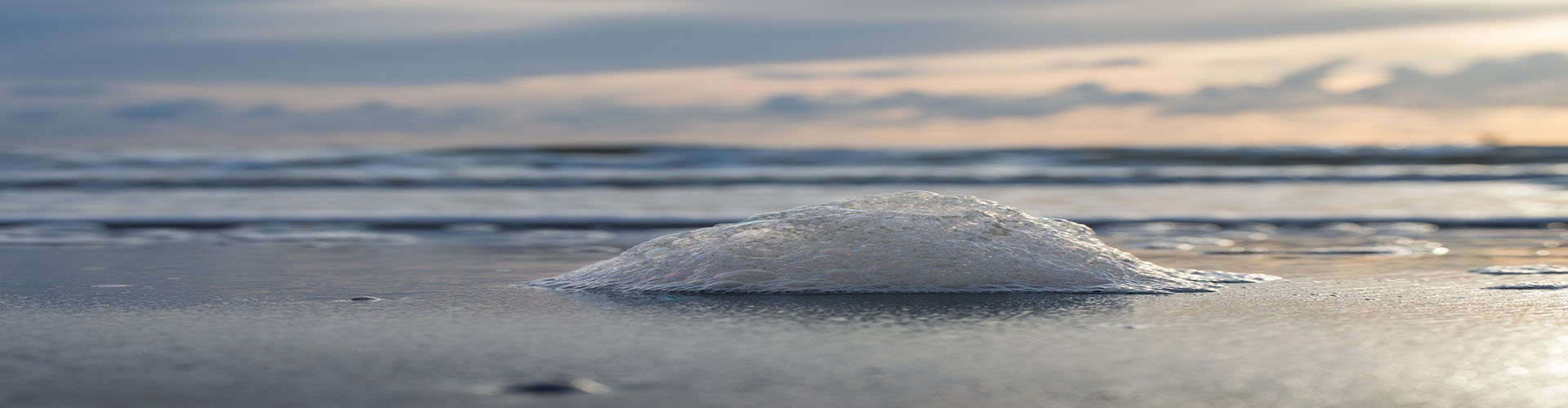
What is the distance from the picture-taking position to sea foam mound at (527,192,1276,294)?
11.2ft

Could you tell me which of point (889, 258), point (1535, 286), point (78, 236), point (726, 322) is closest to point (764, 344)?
point (726, 322)

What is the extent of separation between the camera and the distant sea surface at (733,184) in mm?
7707

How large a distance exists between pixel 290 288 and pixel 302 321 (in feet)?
2.56

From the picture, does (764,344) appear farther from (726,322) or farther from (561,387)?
(561,387)

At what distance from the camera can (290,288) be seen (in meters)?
3.57

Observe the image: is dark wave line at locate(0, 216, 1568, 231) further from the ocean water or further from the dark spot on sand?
the dark spot on sand

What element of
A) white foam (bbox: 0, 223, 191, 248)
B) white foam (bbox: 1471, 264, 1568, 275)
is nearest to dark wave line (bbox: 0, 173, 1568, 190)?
white foam (bbox: 0, 223, 191, 248)

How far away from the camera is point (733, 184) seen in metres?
12.4

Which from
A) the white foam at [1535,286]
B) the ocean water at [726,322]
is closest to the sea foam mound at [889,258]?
the ocean water at [726,322]

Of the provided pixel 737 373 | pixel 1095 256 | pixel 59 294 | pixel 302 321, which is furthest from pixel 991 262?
pixel 59 294

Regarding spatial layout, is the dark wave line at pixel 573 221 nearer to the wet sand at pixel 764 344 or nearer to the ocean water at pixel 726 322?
the ocean water at pixel 726 322

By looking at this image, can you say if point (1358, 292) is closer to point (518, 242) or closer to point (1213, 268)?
point (1213, 268)

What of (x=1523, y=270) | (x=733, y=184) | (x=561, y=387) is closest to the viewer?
(x=561, y=387)

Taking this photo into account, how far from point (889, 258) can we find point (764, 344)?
107 cm
